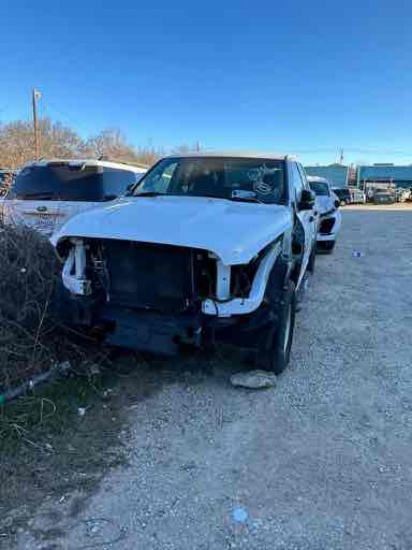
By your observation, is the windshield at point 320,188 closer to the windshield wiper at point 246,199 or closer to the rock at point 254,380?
the windshield wiper at point 246,199

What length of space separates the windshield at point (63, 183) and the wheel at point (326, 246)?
6142 mm

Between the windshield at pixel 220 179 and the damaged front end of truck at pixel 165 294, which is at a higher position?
the windshield at pixel 220 179

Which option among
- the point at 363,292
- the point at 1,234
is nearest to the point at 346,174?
the point at 363,292

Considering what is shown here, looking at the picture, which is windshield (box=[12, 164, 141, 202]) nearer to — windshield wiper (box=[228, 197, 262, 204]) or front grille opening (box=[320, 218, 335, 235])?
windshield wiper (box=[228, 197, 262, 204])

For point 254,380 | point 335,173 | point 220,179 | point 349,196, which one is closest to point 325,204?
point 220,179

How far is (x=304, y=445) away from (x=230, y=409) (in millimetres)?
662

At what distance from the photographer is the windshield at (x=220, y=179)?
4.37 meters

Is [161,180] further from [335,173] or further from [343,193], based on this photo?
[335,173]

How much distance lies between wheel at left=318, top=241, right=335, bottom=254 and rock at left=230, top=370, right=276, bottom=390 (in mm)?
7222

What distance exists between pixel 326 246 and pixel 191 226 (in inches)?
315

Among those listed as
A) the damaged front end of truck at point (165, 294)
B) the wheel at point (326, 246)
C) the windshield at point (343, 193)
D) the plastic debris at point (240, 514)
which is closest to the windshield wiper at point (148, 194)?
the damaged front end of truck at point (165, 294)

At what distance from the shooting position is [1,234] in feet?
14.0

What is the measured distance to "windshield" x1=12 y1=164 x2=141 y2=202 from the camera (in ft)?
18.9

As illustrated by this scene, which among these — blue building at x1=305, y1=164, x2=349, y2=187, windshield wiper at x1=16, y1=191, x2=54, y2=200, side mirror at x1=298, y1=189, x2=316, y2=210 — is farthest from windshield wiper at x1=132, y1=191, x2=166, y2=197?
Result: blue building at x1=305, y1=164, x2=349, y2=187
